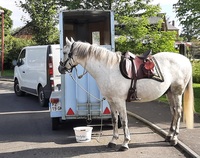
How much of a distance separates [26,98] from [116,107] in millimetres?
9657

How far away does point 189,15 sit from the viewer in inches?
567

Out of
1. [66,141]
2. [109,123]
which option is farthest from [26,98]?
[66,141]

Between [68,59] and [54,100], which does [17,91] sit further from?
[68,59]

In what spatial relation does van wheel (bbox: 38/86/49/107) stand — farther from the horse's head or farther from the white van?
the horse's head

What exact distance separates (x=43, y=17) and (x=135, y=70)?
2182 cm

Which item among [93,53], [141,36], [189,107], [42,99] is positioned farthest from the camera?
[141,36]

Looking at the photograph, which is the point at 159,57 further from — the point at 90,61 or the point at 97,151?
the point at 97,151

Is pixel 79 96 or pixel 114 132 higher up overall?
pixel 79 96

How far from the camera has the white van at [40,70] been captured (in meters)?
12.2

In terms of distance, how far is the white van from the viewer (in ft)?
40.2

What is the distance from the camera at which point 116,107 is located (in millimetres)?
6734

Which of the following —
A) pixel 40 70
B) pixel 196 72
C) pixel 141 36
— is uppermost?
pixel 141 36

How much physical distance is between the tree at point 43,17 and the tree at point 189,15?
13805 millimetres

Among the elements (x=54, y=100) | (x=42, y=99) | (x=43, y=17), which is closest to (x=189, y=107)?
(x=54, y=100)
